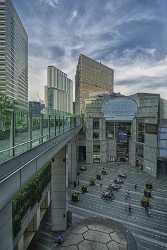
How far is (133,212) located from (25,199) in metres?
18.6

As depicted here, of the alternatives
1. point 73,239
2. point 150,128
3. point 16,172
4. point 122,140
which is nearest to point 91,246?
point 73,239

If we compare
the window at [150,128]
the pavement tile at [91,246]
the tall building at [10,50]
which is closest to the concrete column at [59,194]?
the pavement tile at [91,246]

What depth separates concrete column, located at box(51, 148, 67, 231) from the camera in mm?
25688

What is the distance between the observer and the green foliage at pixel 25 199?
16.1 m

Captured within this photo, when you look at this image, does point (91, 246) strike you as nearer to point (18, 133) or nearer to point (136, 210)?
point (18, 133)

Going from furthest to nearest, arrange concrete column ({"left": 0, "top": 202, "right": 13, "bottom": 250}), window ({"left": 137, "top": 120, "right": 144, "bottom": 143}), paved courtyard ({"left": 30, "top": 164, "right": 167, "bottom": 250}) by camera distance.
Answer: window ({"left": 137, "top": 120, "right": 144, "bottom": 143}) → paved courtyard ({"left": 30, "top": 164, "right": 167, "bottom": 250}) → concrete column ({"left": 0, "top": 202, "right": 13, "bottom": 250})

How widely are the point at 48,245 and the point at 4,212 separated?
1856 cm

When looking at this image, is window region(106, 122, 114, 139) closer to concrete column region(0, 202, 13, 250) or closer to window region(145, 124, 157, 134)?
window region(145, 124, 157, 134)

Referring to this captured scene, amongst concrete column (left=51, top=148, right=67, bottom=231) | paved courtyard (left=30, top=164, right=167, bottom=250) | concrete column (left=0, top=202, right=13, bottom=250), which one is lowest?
paved courtyard (left=30, top=164, right=167, bottom=250)

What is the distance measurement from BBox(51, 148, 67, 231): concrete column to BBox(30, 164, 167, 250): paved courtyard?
5.97 ft

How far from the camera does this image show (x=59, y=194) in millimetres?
25953

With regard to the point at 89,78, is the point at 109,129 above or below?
below

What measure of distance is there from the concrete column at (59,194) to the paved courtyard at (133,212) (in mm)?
1820

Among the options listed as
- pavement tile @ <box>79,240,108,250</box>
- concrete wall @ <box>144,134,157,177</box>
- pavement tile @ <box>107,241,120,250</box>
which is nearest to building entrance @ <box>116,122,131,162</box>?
concrete wall @ <box>144,134,157,177</box>
